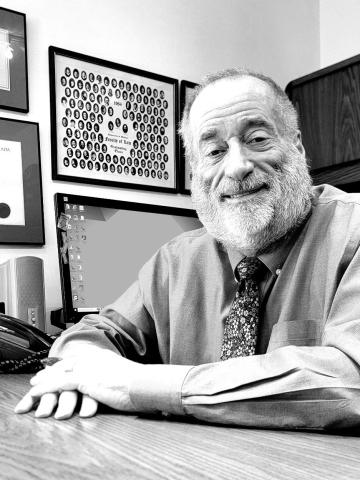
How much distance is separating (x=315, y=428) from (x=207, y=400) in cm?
17

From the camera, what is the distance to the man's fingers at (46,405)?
0.93 m

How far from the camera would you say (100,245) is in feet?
6.34

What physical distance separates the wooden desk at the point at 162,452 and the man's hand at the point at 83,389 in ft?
0.15

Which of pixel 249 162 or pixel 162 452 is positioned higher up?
pixel 249 162

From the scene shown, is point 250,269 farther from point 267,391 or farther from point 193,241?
point 267,391

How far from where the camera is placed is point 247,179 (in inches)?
54.6

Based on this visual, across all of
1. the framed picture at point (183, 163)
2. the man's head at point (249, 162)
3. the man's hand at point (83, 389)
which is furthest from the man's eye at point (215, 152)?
the framed picture at point (183, 163)

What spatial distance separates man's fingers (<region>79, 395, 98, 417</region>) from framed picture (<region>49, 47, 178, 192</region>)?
1.32 meters

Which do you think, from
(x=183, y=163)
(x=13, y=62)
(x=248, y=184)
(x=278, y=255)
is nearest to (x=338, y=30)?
(x=183, y=163)

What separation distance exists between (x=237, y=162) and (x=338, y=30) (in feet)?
6.77

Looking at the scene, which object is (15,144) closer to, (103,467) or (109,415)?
(109,415)

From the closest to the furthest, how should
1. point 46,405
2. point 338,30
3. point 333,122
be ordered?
point 46,405 → point 333,122 → point 338,30

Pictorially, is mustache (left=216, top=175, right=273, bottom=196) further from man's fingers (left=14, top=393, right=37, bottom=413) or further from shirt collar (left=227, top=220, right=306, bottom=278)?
man's fingers (left=14, top=393, right=37, bottom=413)

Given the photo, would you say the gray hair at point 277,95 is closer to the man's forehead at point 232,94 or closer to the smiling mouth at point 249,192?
the man's forehead at point 232,94
